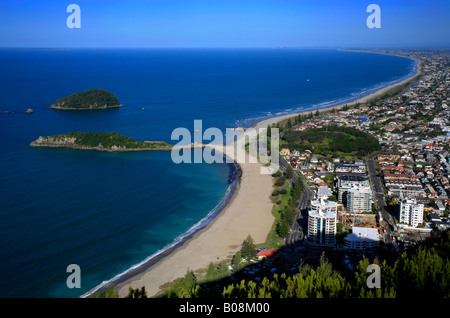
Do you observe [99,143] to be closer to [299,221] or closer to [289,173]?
[289,173]

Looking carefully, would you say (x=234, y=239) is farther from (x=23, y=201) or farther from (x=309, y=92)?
(x=309, y=92)

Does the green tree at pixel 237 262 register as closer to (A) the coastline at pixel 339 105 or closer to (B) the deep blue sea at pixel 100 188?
(B) the deep blue sea at pixel 100 188

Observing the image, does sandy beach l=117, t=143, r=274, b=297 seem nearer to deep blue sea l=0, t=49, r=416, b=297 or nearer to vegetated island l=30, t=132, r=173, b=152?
deep blue sea l=0, t=49, r=416, b=297

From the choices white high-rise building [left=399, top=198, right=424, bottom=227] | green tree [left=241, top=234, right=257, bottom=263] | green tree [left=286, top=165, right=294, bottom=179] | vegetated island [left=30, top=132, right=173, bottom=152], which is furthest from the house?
green tree [left=241, top=234, right=257, bottom=263]

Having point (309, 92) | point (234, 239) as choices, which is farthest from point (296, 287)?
point (309, 92)

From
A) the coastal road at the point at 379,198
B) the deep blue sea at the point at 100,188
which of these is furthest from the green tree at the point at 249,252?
the coastal road at the point at 379,198
